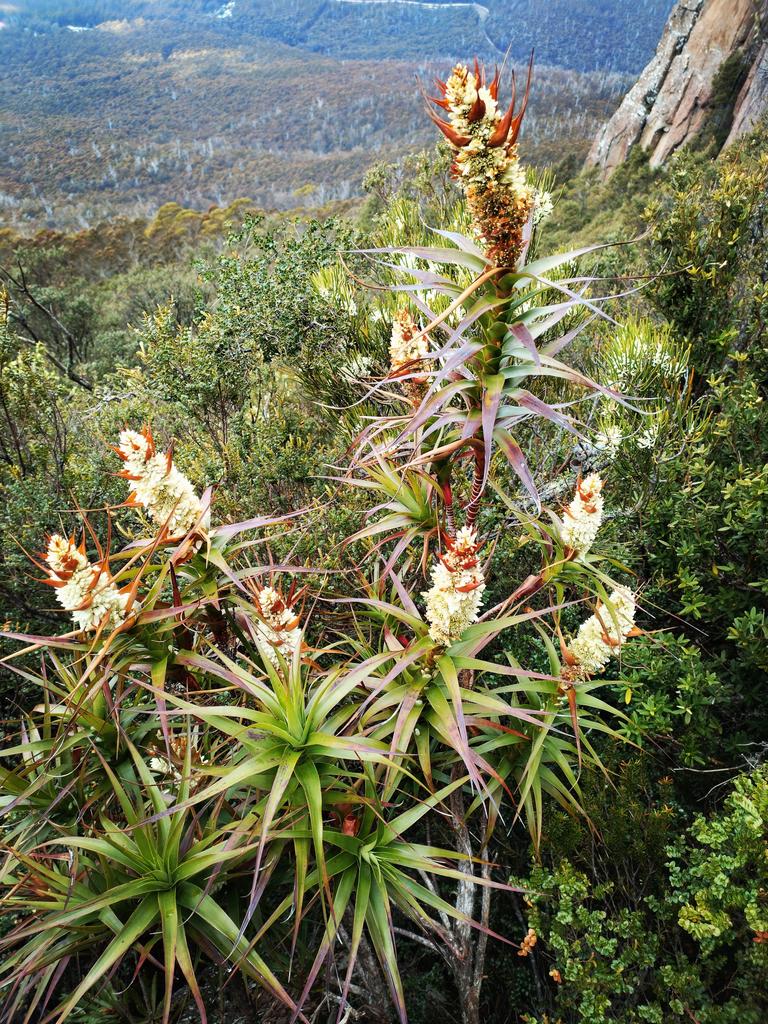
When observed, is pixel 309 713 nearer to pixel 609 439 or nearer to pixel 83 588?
pixel 83 588

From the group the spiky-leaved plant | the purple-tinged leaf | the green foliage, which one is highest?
the purple-tinged leaf

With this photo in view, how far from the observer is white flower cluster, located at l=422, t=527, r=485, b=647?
1.42 m

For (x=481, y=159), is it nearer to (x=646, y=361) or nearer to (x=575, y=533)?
(x=575, y=533)

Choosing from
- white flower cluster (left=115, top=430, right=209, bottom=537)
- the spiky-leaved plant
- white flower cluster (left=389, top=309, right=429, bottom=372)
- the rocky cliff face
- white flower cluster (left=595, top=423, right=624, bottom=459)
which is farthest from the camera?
the rocky cliff face

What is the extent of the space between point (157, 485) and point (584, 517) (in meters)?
1.24

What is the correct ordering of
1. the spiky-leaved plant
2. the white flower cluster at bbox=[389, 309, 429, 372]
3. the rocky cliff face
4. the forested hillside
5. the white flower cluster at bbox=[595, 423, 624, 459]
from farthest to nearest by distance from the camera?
the forested hillside
the rocky cliff face
the white flower cluster at bbox=[595, 423, 624, 459]
the white flower cluster at bbox=[389, 309, 429, 372]
the spiky-leaved plant

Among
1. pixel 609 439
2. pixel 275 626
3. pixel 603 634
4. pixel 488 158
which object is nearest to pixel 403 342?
pixel 488 158

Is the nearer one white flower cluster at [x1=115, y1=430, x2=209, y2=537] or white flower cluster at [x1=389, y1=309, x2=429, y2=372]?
white flower cluster at [x1=115, y1=430, x2=209, y2=537]

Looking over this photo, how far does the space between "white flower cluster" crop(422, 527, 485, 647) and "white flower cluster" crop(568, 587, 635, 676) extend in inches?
18.9

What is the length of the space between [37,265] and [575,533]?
25.2 meters

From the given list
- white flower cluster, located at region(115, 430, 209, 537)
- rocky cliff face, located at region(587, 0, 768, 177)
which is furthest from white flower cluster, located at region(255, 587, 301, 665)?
rocky cliff face, located at region(587, 0, 768, 177)

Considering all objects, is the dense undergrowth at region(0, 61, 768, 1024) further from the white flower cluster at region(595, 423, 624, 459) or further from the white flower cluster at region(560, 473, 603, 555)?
the white flower cluster at region(560, 473, 603, 555)

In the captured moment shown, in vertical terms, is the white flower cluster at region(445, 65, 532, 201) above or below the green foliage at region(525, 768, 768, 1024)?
above

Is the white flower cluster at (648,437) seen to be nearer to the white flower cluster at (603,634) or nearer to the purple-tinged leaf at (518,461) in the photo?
the white flower cluster at (603,634)
